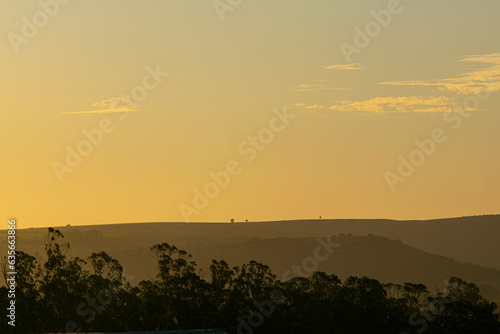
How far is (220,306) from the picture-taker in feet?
396

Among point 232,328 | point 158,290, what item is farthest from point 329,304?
point 158,290

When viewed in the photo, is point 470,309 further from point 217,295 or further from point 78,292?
point 78,292

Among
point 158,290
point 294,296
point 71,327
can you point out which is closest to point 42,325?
point 71,327

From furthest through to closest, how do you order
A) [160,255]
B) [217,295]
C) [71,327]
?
[160,255], [217,295], [71,327]

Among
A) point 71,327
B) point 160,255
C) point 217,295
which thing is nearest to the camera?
point 71,327

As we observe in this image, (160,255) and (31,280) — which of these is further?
(160,255)

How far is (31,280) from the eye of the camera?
12088 centimetres

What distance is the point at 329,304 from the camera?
11662 centimetres

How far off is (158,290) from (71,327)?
19.7 metres

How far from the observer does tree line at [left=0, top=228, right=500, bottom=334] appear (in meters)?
112

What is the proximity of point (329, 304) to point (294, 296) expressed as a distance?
5611 mm

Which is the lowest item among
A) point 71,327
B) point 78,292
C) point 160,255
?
point 71,327

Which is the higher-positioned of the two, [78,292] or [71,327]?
[78,292]

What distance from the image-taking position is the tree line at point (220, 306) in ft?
367
